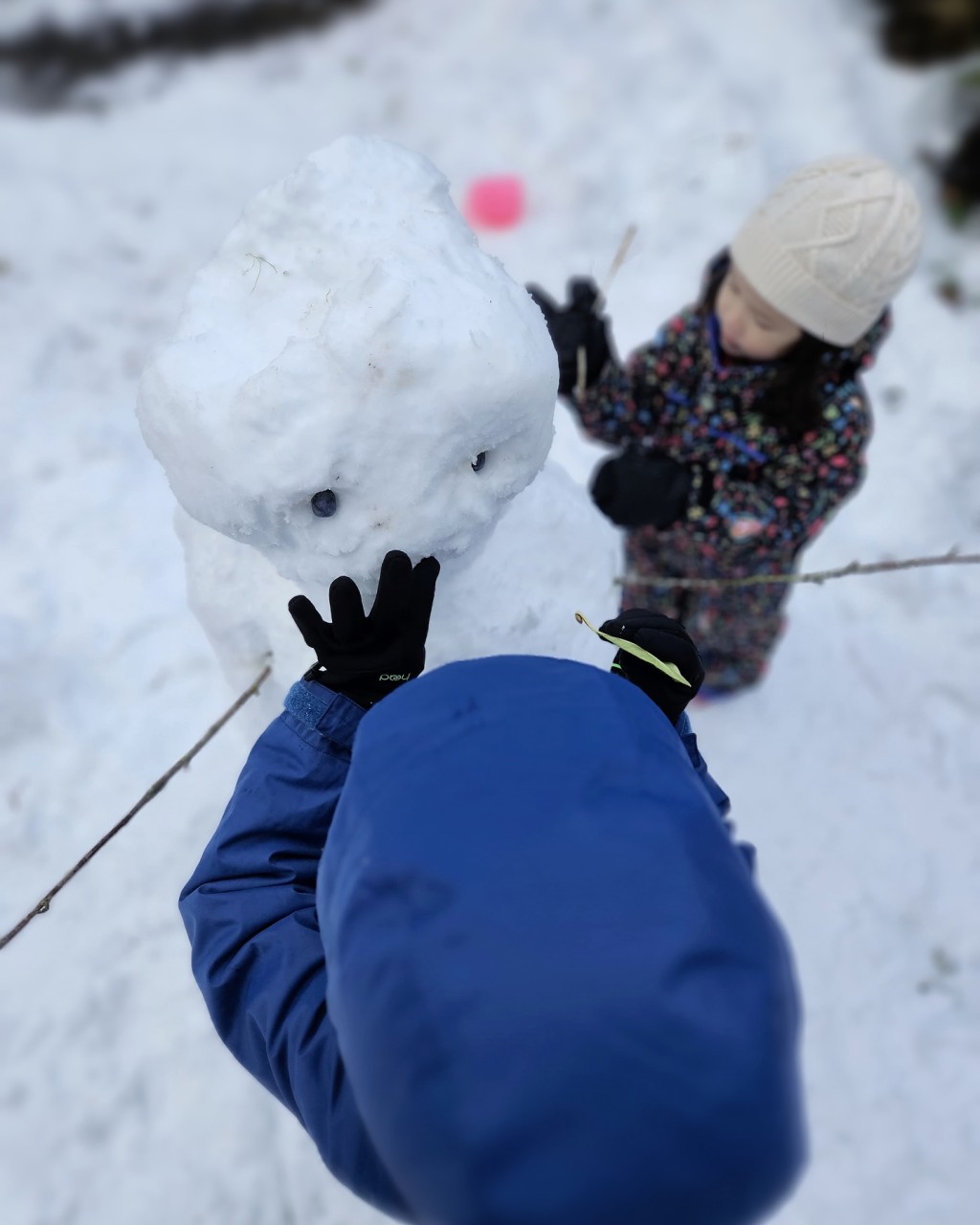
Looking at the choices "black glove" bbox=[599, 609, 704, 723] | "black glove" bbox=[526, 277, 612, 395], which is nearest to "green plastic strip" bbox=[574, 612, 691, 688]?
"black glove" bbox=[599, 609, 704, 723]

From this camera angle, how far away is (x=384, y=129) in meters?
2.88

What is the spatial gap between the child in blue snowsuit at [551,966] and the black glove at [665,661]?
21 centimetres

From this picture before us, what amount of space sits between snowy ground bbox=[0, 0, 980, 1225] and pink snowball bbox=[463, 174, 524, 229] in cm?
8

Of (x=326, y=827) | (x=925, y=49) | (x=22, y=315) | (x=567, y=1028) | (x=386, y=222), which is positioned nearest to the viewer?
(x=567, y=1028)

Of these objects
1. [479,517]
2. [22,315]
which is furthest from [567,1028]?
[22,315]

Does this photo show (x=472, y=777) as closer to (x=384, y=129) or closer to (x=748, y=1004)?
(x=748, y=1004)

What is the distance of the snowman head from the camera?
73 cm

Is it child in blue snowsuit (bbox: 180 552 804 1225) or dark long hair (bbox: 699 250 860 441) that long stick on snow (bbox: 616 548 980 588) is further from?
child in blue snowsuit (bbox: 180 552 804 1225)

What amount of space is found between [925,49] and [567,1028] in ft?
11.6

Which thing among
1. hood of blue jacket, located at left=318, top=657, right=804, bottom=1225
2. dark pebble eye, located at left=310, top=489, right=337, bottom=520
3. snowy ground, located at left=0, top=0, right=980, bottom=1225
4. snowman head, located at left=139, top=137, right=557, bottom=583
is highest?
snowman head, located at left=139, top=137, right=557, bottom=583

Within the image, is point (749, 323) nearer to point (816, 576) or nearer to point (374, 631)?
point (816, 576)

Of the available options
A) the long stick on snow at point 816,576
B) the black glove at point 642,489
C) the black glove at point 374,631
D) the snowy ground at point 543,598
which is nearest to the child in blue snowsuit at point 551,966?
the black glove at point 374,631

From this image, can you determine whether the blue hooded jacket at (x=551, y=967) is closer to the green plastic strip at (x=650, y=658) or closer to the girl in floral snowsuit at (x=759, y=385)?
the green plastic strip at (x=650, y=658)

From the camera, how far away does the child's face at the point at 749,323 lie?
4.65ft
